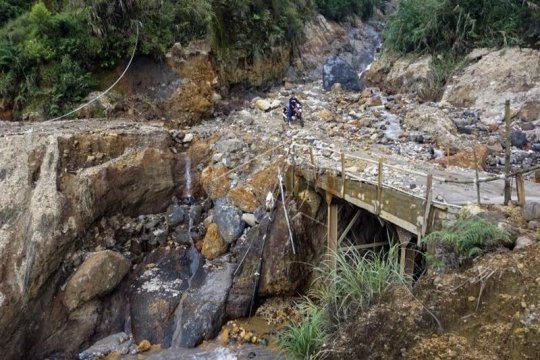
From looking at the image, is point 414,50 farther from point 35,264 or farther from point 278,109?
point 35,264

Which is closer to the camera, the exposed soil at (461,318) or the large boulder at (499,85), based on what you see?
the exposed soil at (461,318)

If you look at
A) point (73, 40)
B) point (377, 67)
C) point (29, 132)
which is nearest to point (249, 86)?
point (377, 67)

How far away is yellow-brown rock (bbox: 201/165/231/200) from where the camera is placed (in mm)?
11570

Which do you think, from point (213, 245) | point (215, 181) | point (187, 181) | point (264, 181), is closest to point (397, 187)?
point (264, 181)

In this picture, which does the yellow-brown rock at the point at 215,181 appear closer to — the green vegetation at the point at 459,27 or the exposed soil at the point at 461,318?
the exposed soil at the point at 461,318

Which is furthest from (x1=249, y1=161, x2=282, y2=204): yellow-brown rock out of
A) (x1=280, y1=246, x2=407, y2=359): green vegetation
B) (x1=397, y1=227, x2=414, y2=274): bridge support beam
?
(x1=280, y1=246, x2=407, y2=359): green vegetation

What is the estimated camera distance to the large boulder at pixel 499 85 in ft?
42.0

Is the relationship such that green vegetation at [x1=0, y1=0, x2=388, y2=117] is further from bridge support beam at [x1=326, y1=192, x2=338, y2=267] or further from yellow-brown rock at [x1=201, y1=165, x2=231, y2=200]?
bridge support beam at [x1=326, y1=192, x2=338, y2=267]

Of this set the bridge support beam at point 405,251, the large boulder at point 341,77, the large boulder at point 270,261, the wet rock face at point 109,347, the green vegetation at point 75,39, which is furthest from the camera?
the large boulder at point 341,77

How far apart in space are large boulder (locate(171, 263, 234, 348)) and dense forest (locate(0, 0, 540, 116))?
692cm

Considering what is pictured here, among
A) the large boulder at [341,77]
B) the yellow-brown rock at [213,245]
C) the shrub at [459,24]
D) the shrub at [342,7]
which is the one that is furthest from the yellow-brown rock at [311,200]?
the shrub at [342,7]

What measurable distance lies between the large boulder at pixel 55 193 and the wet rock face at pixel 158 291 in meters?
1.07

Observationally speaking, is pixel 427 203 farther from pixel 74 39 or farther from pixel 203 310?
pixel 74 39

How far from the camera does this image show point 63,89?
527 inches
